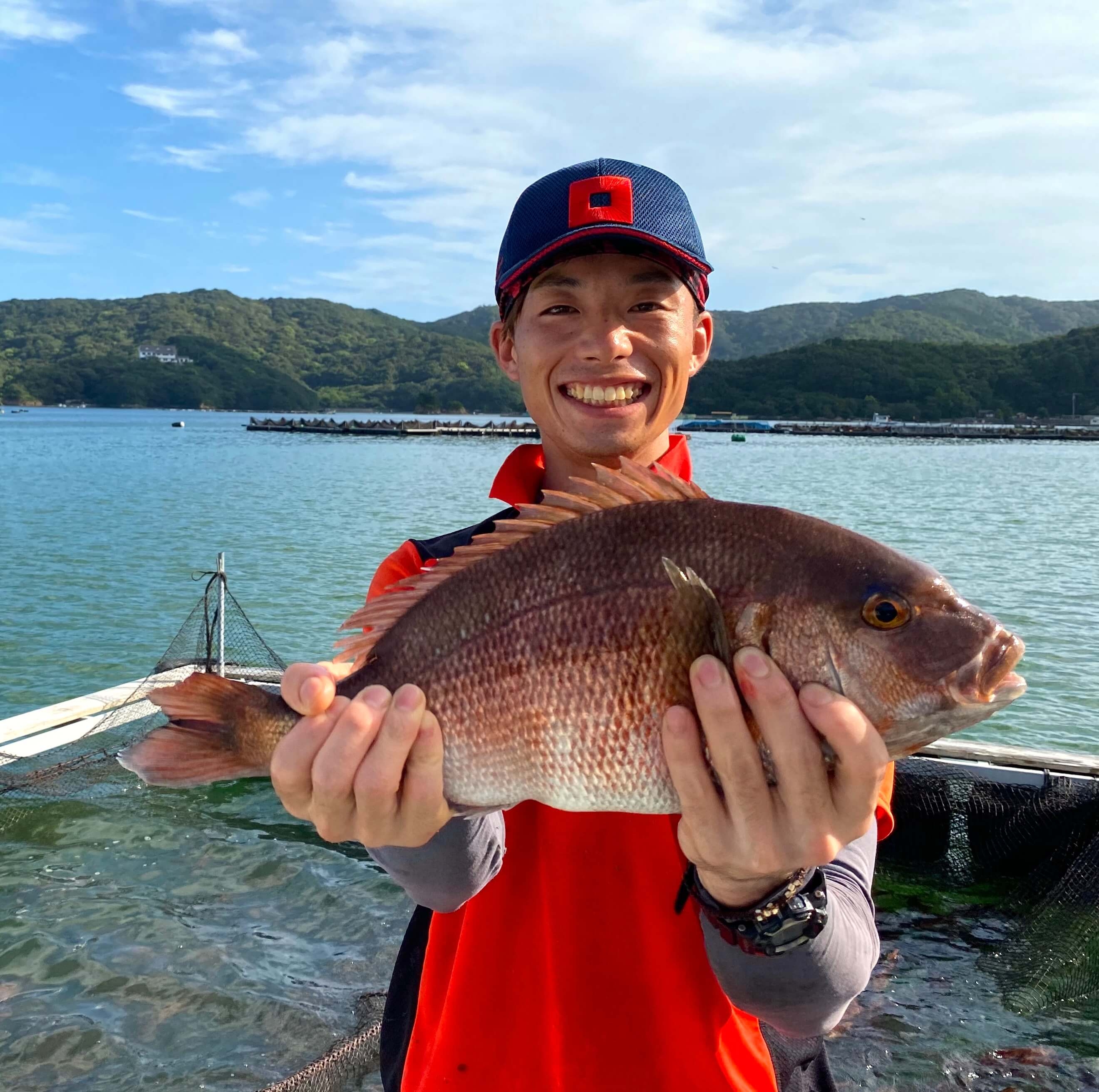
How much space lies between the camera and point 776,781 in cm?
191

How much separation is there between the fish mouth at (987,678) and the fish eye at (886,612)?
0.49ft

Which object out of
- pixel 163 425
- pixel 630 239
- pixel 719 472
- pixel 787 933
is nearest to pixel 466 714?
pixel 787 933

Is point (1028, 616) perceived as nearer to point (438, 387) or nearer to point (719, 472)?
point (719, 472)

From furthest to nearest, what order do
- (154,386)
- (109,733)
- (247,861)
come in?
(154,386) < (109,733) < (247,861)

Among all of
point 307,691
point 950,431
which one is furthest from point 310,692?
point 950,431

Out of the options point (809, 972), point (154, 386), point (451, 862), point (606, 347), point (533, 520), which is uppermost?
point (154, 386)

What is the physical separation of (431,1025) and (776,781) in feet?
3.94

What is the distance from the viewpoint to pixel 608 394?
9.16ft

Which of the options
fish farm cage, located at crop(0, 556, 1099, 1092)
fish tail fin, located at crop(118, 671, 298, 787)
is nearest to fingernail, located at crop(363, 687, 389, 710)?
fish tail fin, located at crop(118, 671, 298, 787)

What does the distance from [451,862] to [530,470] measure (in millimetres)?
1351

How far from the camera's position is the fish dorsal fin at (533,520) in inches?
87.0

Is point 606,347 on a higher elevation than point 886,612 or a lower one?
higher

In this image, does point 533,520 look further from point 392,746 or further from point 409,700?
point 392,746

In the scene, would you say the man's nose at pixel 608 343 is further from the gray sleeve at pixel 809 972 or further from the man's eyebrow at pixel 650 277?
the gray sleeve at pixel 809 972
